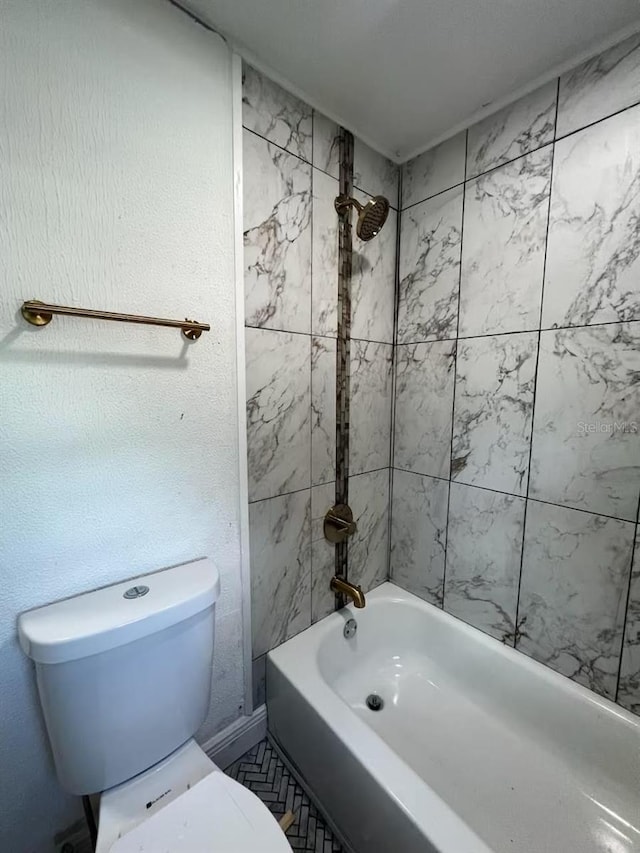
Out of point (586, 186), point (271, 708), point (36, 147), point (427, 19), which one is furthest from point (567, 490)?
point (36, 147)

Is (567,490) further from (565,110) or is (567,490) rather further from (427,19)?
(427,19)

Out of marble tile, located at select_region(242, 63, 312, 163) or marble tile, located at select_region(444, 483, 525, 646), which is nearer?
marble tile, located at select_region(242, 63, 312, 163)

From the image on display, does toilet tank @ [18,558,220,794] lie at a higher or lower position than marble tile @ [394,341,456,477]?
lower

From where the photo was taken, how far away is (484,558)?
54.7 inches

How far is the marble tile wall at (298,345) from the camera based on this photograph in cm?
113

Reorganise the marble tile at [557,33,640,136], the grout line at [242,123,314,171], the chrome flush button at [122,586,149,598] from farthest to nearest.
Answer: the grout line at [242,123,314,171] < the marble tile at [557,33,640,136] < the chrome flush button at [122,586,149,598]

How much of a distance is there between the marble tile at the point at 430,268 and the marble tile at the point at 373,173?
0.44 feet

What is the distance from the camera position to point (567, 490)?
1.16 m

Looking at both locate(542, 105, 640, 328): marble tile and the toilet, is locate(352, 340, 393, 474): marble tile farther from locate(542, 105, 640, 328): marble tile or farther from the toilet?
the toilet

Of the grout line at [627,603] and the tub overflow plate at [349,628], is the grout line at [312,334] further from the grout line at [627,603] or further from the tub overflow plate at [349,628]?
the tub overflow plate at [349,628]

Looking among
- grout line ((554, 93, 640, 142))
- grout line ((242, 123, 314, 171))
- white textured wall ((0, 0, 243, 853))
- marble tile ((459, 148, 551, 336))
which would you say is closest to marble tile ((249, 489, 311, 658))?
white textured wall ((0, 0, 243, 853))

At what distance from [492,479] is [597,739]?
2.84ft

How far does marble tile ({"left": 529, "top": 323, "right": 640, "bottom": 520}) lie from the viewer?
3.39 ft

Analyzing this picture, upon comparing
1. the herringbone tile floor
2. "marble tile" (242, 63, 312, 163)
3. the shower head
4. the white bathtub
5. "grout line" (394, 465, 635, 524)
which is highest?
"marble tile" (242, 63, 312, 163)
